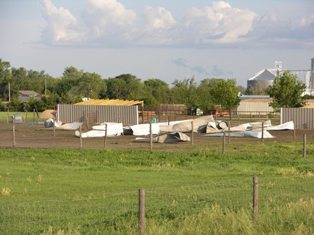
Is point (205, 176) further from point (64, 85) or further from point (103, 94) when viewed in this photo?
point (64, 85)

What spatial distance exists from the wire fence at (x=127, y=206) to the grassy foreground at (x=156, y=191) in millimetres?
19

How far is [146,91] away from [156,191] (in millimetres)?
125068

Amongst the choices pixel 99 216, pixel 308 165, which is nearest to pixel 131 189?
pixel 99 216

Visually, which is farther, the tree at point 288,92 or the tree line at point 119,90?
the tree line at point 119,90

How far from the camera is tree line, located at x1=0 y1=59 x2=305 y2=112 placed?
77.1 metres

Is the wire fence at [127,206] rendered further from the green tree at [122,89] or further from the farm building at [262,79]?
the farm building at [262,79]

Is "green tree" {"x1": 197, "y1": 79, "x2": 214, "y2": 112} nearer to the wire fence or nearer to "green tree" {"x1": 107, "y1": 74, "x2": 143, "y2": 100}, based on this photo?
"green tree" {"x1": 107, "y1": 74, "x2": 143, "y2": 100}

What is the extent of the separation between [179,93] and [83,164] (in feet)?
300

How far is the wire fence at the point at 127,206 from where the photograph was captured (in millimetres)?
11656

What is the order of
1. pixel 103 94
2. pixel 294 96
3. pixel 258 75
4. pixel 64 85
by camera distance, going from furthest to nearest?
pixel 258 75, pixel 64 85, pixel 103 94, pixel 294 96

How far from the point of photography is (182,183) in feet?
67.3

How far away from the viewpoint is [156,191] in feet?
55.0

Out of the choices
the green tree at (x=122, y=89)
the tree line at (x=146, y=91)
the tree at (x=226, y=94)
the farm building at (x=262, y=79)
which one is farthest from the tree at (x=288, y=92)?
the farm building at (x=262, y=79)

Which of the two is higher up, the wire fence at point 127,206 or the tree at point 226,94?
the tree at point 226,94
